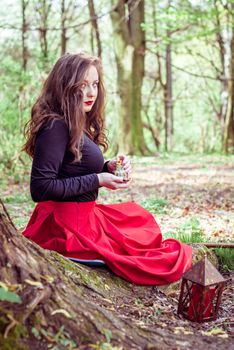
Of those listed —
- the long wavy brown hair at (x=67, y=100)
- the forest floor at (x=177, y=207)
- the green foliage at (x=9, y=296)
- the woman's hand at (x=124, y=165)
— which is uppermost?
the long wavy brown hair at (x=67, y=100)

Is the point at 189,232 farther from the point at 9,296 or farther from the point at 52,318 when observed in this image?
the point at 9,296

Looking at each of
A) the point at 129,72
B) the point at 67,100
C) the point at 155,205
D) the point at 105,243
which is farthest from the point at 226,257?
the point at 129,72

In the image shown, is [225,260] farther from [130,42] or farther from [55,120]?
[130,42]

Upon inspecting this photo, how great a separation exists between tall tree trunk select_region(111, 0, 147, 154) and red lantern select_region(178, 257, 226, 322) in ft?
37.9

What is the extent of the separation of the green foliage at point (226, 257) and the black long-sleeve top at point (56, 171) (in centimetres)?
113

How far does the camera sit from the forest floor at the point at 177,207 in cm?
248

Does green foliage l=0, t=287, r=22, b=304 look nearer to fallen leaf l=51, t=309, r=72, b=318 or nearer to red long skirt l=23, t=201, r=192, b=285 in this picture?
fallen leaf l=51, t=309, r=72, b=318

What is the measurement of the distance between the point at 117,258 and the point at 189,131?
74.2ft

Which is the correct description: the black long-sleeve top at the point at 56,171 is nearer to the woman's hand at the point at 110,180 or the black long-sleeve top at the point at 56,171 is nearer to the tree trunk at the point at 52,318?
the woman's hand at the point at 110,180

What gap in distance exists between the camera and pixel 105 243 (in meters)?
2.93

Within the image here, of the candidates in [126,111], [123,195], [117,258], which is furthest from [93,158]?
[126,111]

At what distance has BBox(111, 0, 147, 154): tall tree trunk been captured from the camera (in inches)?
551

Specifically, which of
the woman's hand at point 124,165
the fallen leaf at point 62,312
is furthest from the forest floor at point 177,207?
the woman's hand at point 124,165

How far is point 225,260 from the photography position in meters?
3.54
